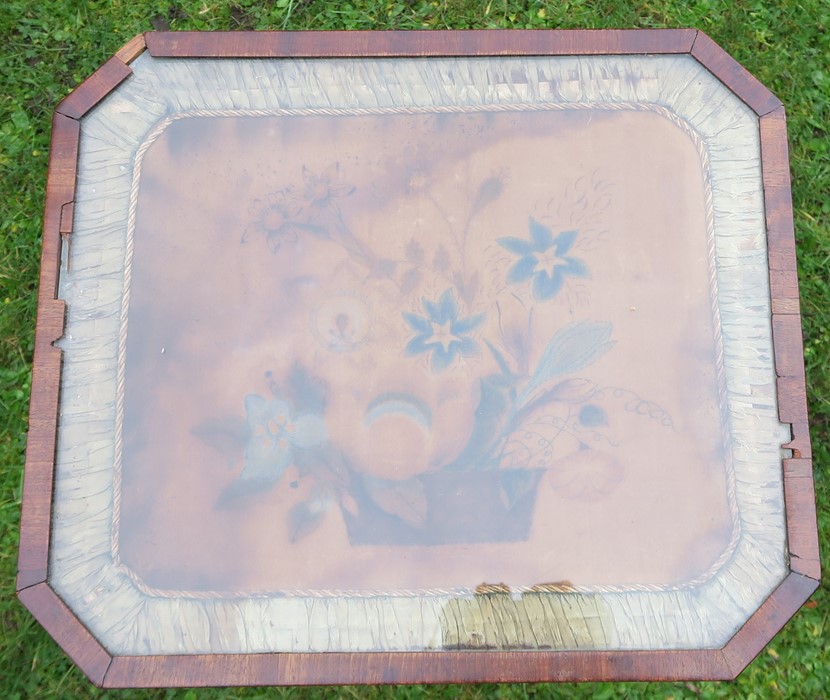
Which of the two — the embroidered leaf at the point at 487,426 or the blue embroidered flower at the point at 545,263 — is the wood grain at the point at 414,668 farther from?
the blue embroidered flower at the point at 545,263

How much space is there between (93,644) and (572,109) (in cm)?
128

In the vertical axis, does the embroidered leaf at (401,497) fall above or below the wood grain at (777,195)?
below

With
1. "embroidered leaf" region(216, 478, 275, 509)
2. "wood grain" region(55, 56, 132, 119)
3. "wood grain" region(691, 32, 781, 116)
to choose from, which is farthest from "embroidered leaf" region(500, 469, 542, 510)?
"wood grain" region(55, 56, 132, 119)

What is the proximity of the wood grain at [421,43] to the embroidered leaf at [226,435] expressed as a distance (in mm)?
692

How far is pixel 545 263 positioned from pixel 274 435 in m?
0.58

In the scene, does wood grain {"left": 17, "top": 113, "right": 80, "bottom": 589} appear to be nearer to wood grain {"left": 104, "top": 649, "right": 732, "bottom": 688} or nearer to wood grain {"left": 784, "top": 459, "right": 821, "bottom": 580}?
wood grain {"left": 104, "top": 649, "right": 732, "bottom": 688}

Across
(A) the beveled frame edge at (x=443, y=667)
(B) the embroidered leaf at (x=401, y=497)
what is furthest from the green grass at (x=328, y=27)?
A: (B) the embroidered leaf at (x=401, y=497)

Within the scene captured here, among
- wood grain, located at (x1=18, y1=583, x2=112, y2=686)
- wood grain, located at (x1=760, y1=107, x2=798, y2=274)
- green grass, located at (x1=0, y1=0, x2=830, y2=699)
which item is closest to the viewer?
wood grain, located at (x1=18, y1=583, x2=112, y2=686)

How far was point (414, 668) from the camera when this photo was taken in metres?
1.08

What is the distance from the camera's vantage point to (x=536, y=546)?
3.70ft

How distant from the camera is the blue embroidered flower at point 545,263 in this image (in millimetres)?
1192

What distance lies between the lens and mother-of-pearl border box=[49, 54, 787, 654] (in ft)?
3.61

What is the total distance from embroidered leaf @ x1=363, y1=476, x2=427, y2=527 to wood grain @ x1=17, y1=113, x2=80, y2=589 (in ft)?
1.84

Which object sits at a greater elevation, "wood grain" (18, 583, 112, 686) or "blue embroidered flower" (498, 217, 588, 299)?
"blue embroidered flower" (498, 217, 588, 299)
